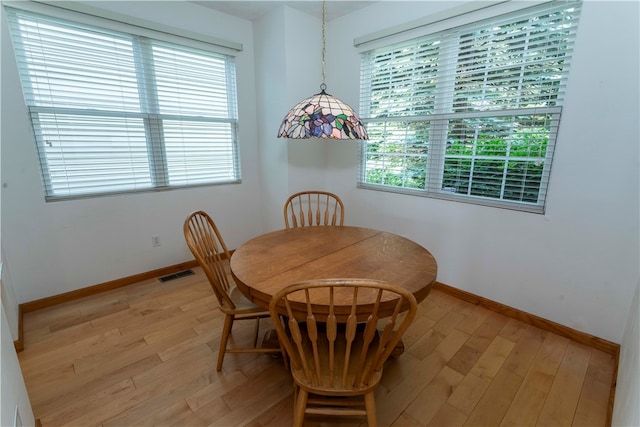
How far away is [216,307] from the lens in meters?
2.41

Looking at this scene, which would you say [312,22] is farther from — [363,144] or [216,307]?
[216,307]

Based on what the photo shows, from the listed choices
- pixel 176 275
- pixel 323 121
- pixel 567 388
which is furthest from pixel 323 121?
pixel 176 275

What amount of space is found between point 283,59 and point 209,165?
4.21 feet

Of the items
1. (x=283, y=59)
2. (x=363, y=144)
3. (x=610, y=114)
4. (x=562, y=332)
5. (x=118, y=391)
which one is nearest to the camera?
(x=118, y=391)

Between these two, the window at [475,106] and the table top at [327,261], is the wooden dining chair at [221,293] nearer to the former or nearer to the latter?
the table top at [327,261]

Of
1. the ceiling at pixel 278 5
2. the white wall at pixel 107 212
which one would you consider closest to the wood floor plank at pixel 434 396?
the white wall at pixel 107 212

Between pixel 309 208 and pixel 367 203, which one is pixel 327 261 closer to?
pixel 309 208

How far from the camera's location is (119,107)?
8.19ft

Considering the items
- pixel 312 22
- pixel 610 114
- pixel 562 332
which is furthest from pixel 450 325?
pixel 312 22

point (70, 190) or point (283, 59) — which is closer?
point (70, 190)

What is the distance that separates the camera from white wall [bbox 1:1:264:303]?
2127mm

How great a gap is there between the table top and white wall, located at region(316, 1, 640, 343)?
92 centimetres

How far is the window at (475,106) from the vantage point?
6.39ft

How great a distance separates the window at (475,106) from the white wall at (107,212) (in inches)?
57.3
